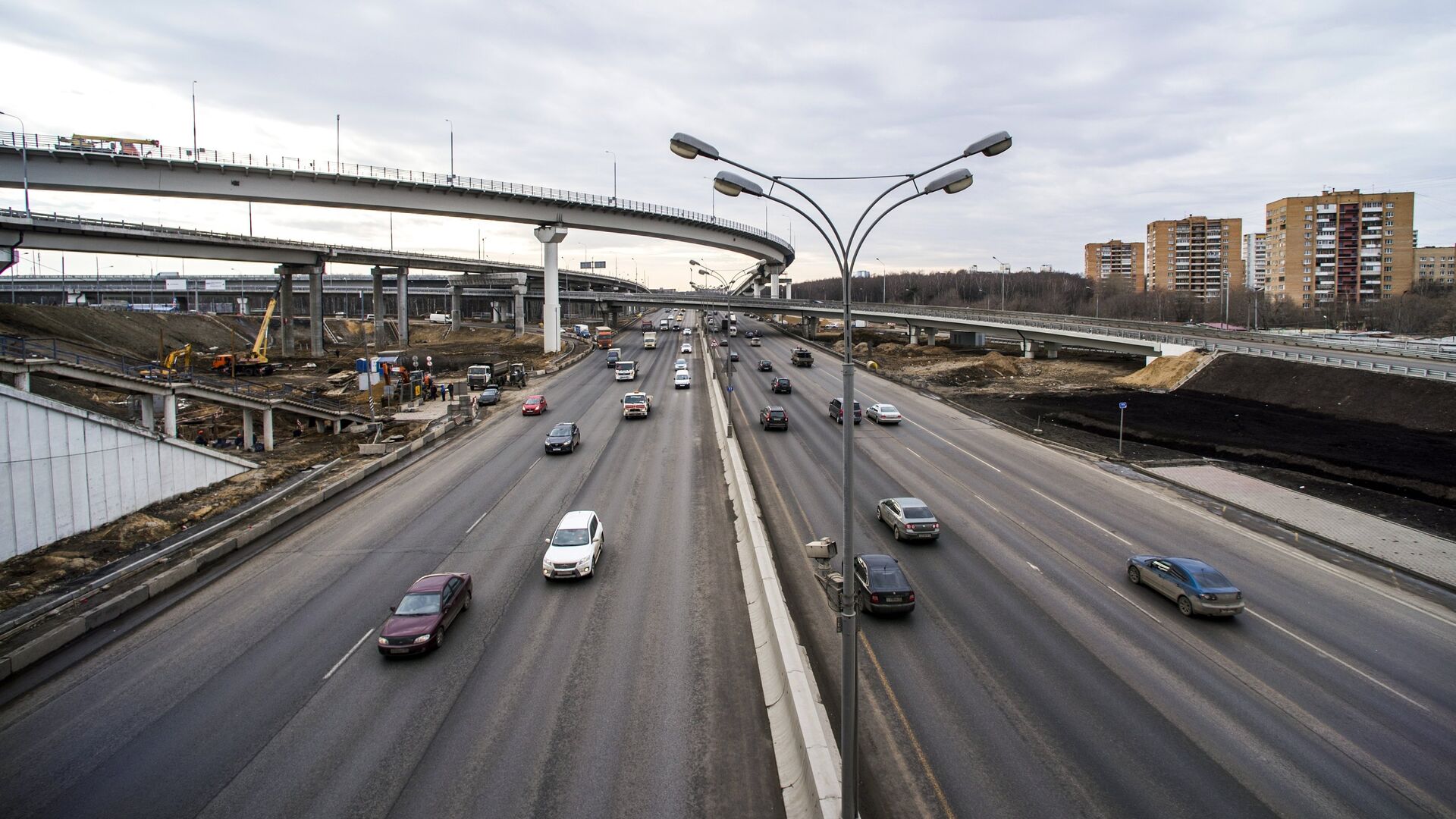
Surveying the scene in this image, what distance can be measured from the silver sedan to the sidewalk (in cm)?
1198

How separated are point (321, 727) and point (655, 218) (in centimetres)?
7118

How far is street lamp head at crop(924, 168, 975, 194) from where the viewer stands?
10.2 m

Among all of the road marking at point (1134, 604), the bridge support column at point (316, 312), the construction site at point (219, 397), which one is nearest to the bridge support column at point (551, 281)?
the construction site at point (219, 397)

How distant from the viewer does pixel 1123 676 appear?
44.7 ft

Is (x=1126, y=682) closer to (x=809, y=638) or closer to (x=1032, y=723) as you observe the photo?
(x=1032, y=723)

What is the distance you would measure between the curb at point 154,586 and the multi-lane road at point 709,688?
38cm

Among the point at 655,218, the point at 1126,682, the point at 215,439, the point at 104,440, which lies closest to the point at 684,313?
the point at 655,218

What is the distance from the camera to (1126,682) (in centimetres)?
1340

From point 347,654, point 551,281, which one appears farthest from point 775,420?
point 551,281

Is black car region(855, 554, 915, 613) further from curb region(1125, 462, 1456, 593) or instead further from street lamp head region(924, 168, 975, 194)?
curb region(1125, 462, 1456, 593)

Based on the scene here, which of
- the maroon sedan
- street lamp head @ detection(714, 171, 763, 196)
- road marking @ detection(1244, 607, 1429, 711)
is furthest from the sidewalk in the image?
the maroon sedan

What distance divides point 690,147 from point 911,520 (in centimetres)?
1489

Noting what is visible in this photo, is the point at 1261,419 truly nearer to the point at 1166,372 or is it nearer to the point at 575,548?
the point at 1166,372

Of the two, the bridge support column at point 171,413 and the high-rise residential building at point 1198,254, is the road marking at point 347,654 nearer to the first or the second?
the bridge support column at point 171,413
